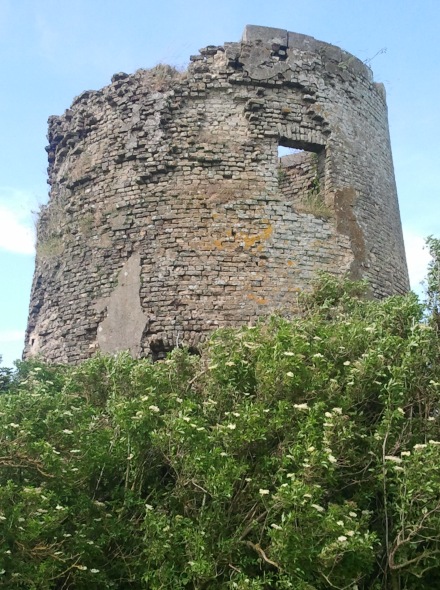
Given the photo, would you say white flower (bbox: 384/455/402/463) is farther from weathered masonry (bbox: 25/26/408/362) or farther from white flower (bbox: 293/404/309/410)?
weathered masonry (bbox: 25/26/408/362)

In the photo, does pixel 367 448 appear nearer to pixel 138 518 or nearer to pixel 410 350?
pixel 410 350

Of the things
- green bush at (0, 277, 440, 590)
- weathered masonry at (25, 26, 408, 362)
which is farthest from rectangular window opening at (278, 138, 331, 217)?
green bush at (0, 277, 440, 590)

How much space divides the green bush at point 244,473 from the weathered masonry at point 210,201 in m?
2.50

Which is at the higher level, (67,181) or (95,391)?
(67,181)

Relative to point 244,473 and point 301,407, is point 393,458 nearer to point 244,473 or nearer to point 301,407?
point 301,407

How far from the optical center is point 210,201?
8547 mm

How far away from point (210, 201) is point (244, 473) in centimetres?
432

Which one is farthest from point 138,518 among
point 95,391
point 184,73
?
point 184,73

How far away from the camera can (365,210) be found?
918cm

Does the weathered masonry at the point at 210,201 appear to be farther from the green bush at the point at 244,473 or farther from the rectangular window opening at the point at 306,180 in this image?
the green bush at the point at 244,473

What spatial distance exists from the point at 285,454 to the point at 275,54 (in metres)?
5.97

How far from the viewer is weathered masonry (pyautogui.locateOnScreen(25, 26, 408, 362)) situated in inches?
325

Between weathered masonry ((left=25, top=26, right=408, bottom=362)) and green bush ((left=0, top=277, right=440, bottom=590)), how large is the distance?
2.50m

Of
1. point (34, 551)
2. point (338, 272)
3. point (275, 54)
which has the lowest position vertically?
point (34, 551)
